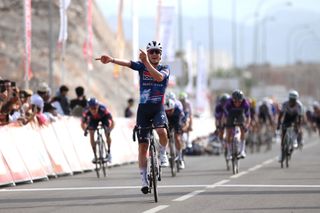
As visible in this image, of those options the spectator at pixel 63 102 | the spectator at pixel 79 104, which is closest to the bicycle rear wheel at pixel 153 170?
the spectator at pixel 79 104

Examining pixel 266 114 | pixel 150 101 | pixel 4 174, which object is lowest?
pixel 4 174

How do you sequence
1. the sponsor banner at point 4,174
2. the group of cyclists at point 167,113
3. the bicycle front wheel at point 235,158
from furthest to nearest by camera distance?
the bicycle front wheel at point 235,158
the sponsor banner at point 4,174
the group of cyclists at point 167,113

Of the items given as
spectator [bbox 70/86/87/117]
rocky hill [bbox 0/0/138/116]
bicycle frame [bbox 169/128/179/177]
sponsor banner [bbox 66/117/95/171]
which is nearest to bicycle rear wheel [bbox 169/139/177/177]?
bicycle frame [bbox 169/128/179/177]

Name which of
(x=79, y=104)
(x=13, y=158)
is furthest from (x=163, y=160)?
(x=79, y=104)

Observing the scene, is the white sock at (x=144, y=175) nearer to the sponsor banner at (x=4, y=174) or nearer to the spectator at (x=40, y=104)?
the sponsor banner at (x=4, y=174)

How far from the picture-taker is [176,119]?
24.0m

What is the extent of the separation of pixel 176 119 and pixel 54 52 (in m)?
31.7

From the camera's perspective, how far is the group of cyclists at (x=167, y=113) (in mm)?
16156

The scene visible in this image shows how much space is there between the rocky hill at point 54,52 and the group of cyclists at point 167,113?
14.4 meters

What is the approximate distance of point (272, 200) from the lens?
15.8m

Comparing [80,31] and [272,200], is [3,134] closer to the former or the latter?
[272,200]

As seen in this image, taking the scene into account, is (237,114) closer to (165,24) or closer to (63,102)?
(63,102)

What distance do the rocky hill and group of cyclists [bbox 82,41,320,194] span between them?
1443 centimetres

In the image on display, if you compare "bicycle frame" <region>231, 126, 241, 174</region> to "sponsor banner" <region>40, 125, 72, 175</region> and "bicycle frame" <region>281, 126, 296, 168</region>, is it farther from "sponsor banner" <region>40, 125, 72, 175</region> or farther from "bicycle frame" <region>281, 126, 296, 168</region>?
"sponsor banner" <region>40, 125, 72, 175</region>
